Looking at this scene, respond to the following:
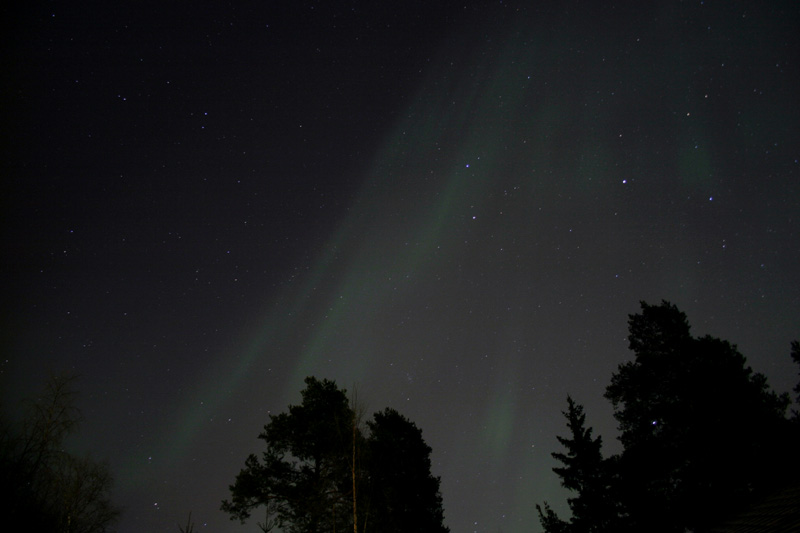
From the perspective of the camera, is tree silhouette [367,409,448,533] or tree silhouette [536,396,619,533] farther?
tree silhouette [367,409,448,533]

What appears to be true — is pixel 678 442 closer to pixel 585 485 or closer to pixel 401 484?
pixel 585 485

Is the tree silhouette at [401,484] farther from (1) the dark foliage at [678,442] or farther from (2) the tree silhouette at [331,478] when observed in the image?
(1) the dark foliage at [678,442]

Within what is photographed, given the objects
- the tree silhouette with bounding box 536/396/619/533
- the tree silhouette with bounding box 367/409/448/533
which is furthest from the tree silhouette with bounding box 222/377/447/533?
the tree silhouette with bounding box 536/396/619/533

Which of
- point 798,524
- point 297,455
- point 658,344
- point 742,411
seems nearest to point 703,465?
point 742,411

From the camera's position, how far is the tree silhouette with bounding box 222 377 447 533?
13.6m

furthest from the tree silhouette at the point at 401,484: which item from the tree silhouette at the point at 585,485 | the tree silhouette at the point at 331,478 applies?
the tree silhouette at the point at 585,485

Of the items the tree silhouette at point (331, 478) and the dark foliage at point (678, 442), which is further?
the tree silhouette at point (331, 478)

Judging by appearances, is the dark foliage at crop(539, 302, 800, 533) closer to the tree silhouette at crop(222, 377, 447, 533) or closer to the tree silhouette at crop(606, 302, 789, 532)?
the tree silhouette at crop(606, 302, 789, 532)

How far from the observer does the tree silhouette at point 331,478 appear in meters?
13.6

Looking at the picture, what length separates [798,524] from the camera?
561cm

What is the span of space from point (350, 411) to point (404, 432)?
5.52m

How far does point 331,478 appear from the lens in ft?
47.1

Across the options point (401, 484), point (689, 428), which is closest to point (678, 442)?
point (689, 428)

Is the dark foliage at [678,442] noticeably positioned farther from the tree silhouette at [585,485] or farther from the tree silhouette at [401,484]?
the tree silhouette at [401,484]
